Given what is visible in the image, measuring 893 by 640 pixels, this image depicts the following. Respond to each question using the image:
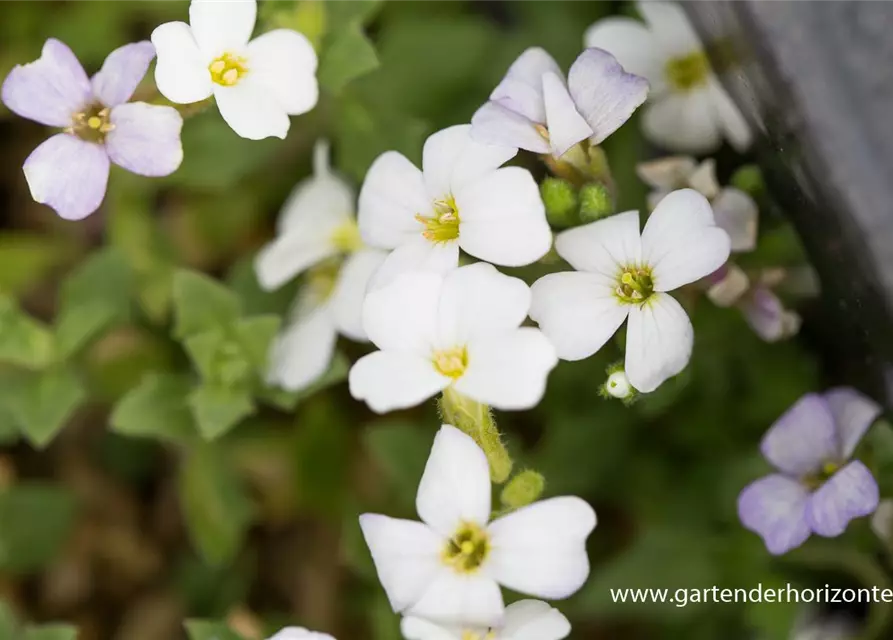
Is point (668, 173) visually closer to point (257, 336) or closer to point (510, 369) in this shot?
point (510, 369)

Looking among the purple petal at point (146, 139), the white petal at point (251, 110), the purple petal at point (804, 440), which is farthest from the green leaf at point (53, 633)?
the purple petal at point (804, 440)

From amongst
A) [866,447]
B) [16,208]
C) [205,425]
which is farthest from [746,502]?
[16,208]

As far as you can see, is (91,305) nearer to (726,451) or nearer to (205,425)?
(205,425)

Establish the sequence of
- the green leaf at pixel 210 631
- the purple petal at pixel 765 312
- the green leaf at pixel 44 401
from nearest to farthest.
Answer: the green leaf at pixel 210 631 → the purple petal at pixel 765 312 → the green leaf at pixel 44 401

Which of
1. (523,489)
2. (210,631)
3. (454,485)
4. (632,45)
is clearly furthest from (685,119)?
(210,631)

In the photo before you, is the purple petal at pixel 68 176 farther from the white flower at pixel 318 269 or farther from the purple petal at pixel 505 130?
the purple petal at pixel 505 130
